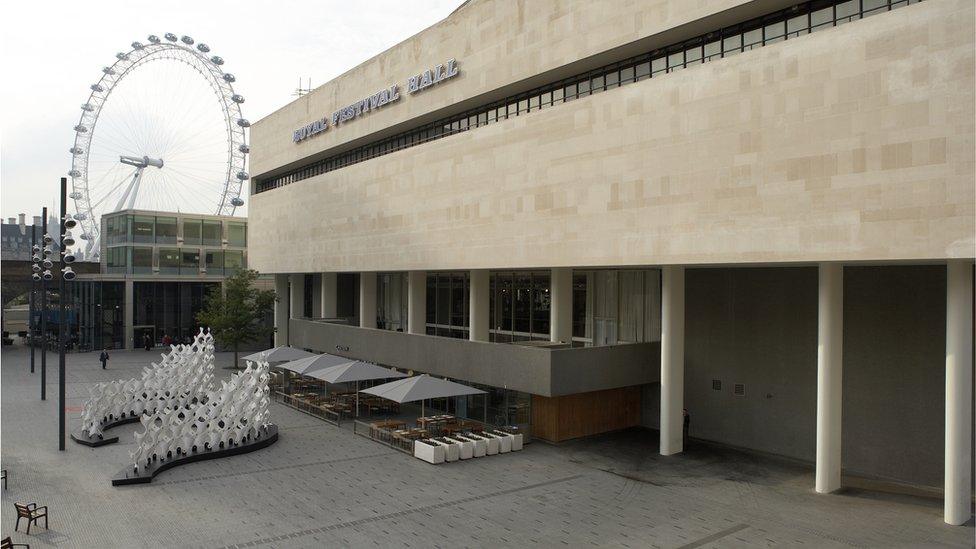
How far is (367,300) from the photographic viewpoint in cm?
3997

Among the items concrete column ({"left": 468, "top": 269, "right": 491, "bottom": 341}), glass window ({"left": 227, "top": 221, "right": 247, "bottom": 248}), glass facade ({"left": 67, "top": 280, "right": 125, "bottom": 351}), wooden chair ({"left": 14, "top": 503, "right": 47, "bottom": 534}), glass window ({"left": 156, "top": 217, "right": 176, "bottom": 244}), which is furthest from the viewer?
glass window ({"left": 227, "top": 221, "right": 247, "bottom": 248})

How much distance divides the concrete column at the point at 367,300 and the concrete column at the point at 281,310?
14799 millimetres

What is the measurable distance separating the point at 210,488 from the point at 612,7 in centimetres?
1869

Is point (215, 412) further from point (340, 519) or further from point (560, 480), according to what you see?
point (560, 480)

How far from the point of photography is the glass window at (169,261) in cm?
5978

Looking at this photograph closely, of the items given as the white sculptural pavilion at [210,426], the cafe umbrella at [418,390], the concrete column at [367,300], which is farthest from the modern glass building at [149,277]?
the cafe umbrella at [418,390]

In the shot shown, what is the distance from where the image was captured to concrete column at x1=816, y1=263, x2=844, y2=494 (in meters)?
18.2

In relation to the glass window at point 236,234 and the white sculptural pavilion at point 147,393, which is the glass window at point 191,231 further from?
the white sculptural pavilion at point 147,393

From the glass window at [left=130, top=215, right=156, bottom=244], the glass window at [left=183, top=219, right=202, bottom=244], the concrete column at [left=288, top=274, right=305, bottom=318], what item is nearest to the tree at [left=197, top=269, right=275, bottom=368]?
the concrete column at [left=288, top=274, right=305, bottom=318]

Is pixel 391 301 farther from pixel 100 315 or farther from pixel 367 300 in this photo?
pixel 100 315

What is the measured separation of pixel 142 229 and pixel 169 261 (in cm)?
337

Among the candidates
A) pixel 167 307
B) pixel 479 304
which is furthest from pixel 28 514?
pixel 167 307

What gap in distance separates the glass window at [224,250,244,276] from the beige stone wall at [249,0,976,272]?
126ft

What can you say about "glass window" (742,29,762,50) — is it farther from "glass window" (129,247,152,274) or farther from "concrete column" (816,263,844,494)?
"glass window" (129,247,152,274)
